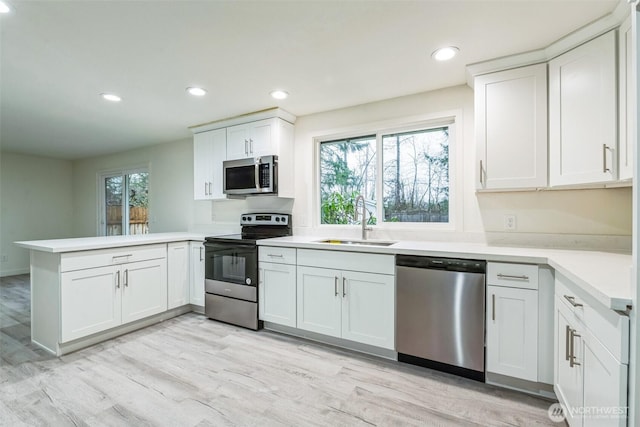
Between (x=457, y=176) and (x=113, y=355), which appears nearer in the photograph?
(x=113, y=355)

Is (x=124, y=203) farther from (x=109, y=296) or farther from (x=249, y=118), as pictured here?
(x=249, y=118)

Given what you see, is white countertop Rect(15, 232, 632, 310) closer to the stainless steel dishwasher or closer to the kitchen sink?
the stainless steel dishwasher

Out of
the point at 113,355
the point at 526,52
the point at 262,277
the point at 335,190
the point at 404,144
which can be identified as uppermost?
the point at 526,52

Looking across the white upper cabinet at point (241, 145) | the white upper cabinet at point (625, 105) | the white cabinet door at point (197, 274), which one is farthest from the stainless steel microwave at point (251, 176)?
the white upper cabinet at point (625, 105)

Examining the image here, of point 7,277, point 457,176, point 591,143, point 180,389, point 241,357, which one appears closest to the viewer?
point 591,143

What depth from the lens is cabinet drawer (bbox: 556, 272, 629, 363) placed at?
95 cm

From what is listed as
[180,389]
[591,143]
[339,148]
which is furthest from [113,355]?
[591,143]

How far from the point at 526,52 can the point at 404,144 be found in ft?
3.71

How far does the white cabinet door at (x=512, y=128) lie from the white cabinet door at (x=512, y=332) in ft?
2.59

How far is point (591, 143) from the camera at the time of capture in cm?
171

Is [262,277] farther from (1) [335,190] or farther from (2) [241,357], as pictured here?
(1) [335,190]

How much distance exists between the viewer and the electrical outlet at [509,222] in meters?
2.29

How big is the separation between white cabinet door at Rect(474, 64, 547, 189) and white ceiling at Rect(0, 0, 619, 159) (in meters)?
0.20

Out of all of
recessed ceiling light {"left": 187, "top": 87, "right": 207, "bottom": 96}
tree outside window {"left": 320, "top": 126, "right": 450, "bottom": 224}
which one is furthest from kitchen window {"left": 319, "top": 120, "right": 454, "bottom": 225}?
recessed ceiling light {"left": 187, "top": 87, "right": 207, "bottom": 96}
